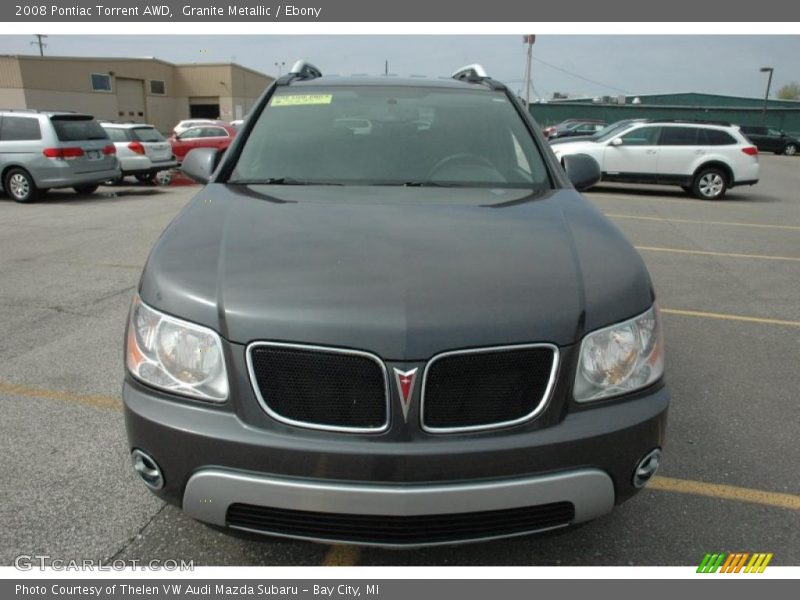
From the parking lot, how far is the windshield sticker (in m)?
1.98

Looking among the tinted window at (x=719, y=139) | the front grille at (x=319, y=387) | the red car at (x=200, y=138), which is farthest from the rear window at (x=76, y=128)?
the tinted window at (x=719, y=139)

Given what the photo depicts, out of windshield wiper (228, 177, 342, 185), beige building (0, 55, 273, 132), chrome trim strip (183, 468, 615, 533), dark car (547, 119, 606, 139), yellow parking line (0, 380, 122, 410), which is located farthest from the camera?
beige building (0, 55, 273, 132)

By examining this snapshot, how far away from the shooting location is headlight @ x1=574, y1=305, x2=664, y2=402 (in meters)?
1.98

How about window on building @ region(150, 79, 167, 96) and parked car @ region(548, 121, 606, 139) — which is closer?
parked car @ region(548, 121, 606, 139)

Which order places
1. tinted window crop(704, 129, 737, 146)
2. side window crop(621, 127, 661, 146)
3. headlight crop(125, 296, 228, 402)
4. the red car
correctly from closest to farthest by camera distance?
headlight crop(125, 296, 228, 402)
tinted window crop(704, 129, 737, 146)
side window crop(621, 127, 661, 146)
the red car

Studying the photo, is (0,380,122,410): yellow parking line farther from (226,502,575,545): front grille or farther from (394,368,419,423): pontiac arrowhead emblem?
(394,368,419,423): pontiac arrowhead emblem

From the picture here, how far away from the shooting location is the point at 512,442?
1882mm

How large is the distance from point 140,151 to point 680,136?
1298cm

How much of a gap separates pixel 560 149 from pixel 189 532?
1496 centimetres

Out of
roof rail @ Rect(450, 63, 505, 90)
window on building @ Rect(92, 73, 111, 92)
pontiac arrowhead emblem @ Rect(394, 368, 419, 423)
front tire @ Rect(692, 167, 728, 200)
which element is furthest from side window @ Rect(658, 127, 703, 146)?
window on building @ Rect(92, 73, 111, 92)

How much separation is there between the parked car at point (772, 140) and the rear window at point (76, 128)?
37.1 metres

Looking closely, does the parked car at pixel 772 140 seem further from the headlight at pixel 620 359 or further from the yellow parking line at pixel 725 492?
the headlight at pixel 620 359

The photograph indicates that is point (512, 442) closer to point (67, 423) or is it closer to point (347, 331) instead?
point (347, 331)

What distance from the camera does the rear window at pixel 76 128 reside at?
40.4 ft
